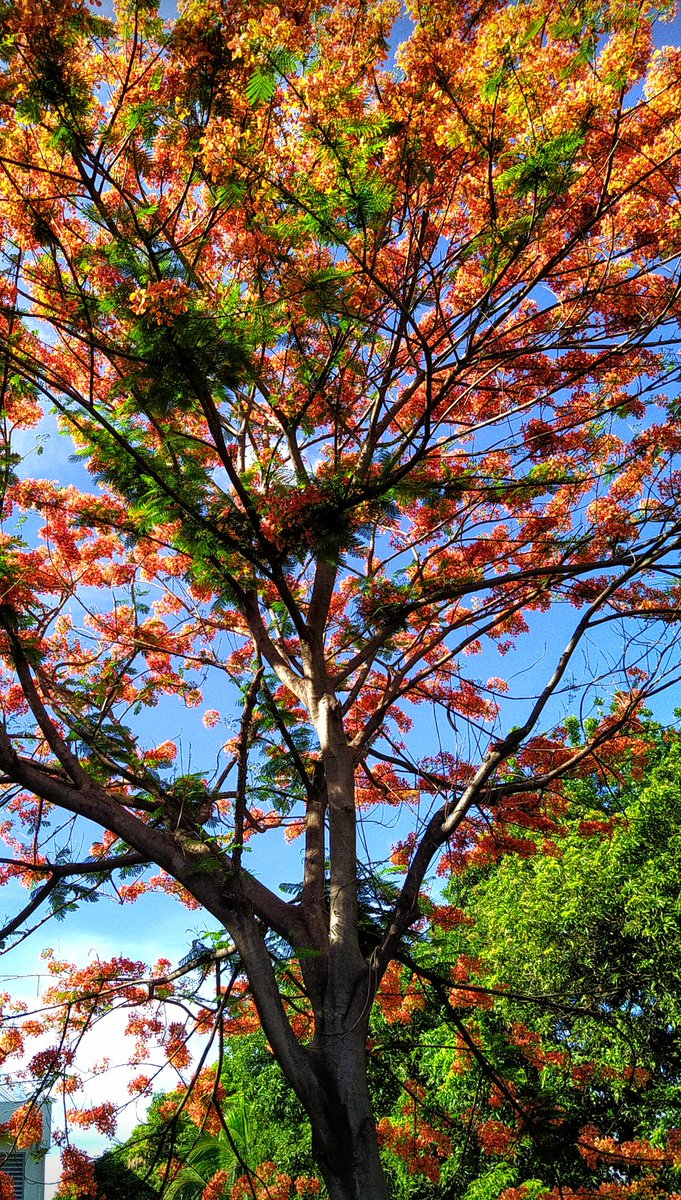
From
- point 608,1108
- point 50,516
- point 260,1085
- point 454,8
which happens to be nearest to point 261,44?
point 454,8

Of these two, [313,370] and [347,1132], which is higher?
[313,370]

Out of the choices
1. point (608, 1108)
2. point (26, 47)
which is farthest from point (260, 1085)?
point (26, 47)

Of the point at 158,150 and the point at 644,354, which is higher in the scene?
the point at 158,150

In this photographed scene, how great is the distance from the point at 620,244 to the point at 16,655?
5.32 m

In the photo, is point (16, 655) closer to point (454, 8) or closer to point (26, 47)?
point (26, 47)

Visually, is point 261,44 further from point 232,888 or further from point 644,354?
point 232,888

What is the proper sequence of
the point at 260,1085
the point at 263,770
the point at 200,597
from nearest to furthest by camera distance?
the point at 263,770, the point at 200,597, the point at 260,1085

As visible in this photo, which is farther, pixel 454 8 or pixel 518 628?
pixel 518 628

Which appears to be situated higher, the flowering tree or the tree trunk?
the flowering tree

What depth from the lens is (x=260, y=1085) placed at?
16922 mm

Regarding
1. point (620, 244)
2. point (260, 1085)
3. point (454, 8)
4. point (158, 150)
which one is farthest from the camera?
point (260, 1085)

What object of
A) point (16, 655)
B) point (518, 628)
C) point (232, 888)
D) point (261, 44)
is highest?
point (261, 44)

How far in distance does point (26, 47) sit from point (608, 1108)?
14.9 metres

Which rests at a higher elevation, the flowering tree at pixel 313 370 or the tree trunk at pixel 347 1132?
the flowering tree at pixel 313 370
